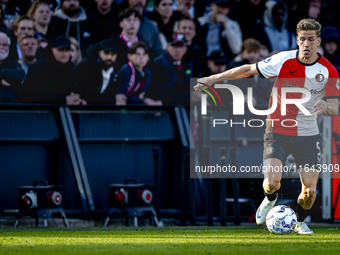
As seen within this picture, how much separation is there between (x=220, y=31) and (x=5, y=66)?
4.00 meters

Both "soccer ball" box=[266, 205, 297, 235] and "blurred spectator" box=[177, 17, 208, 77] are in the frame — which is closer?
"soccer ball" box=[266, 205, 297, 235]

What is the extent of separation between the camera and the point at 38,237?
6.10 m

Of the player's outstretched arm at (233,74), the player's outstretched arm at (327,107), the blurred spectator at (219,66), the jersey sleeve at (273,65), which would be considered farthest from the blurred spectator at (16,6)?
the player's outstretched arm at (327,107)

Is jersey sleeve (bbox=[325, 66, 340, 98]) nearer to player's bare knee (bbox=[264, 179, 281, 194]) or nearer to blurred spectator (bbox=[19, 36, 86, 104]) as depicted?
player's bare knee (bbox=[264, 179, 281, 194])

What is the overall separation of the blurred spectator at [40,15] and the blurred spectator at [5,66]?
540mm

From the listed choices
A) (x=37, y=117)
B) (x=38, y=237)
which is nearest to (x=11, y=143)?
(x=37, y=117)

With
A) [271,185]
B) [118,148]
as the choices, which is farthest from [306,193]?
[118,148]

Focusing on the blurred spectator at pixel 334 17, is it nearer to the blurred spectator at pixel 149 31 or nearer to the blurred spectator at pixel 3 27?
the blurred spectator at pixel 149 31

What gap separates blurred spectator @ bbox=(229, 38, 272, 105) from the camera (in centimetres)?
1091

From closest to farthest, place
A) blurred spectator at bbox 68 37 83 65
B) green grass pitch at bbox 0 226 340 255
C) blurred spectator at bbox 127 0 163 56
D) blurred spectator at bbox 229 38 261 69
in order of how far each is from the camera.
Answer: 1. green grass pitch at bbox 0 226 340 255
2. blurred spectator at bbox 68 37 83 65
3. blurred spectator at bbox 127 0 163 56
4. blurred spectator at bbox 229 38 261 69

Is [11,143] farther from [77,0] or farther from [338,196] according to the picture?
[338,196]

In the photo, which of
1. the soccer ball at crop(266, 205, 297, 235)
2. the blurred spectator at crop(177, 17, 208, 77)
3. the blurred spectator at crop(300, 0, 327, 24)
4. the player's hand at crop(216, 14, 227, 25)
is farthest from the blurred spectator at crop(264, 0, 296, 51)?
the soccer ball at crop(266, 205, 297, 235)

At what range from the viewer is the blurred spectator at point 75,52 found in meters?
10.4

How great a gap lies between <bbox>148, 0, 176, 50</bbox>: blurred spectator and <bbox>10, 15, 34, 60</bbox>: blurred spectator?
7.09ft
